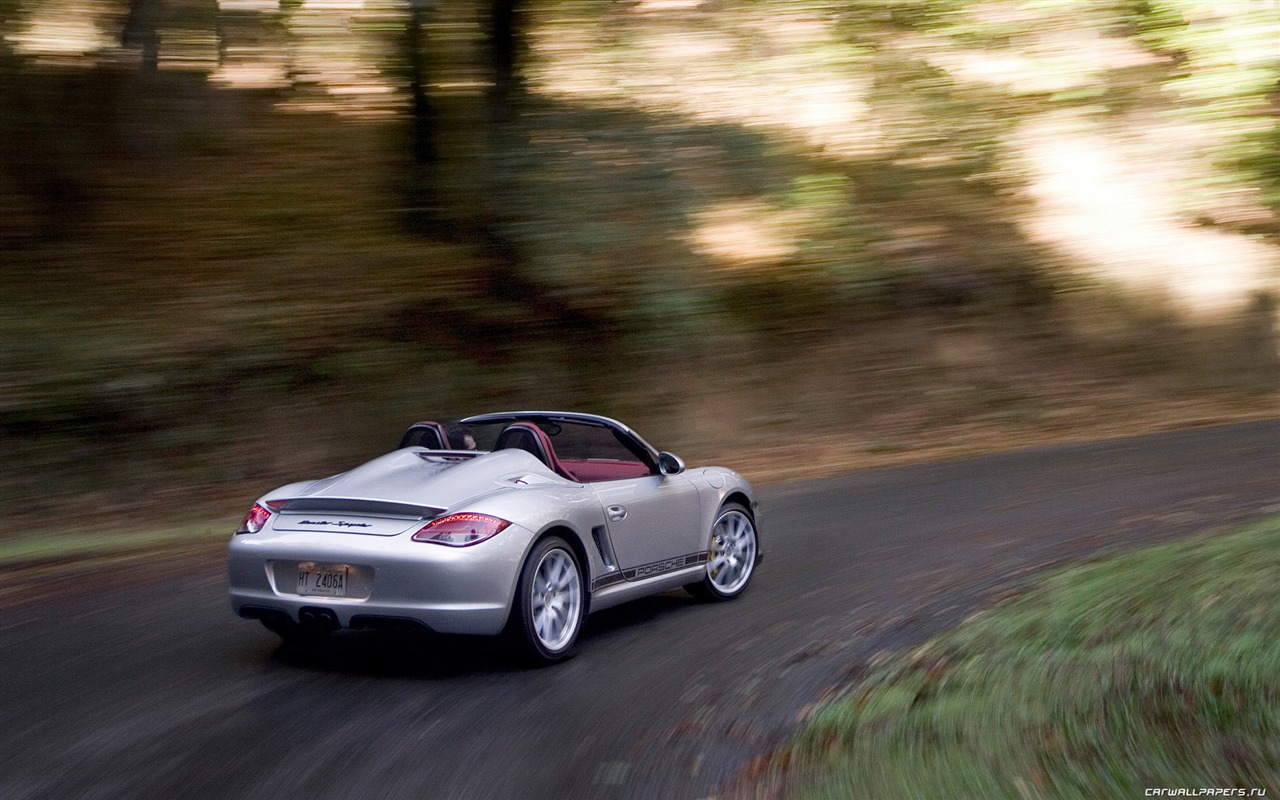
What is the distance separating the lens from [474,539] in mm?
5965

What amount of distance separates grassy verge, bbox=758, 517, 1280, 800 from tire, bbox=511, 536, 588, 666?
157cm

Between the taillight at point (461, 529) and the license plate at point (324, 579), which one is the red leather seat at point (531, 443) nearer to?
the taillight at point (461, 529)

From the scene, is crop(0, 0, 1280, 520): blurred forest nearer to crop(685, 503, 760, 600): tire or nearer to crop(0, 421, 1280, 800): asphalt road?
crop(0, 421, 1280, 800): asphalt road

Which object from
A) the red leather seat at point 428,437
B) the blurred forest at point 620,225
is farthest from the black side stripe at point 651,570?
the blurred forest at point 620,225

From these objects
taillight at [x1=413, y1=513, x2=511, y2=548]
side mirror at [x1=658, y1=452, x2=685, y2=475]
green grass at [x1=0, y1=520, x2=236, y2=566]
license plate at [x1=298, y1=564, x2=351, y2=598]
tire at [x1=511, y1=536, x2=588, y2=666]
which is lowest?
green grass at [x1=0, y1=520, x2=236, y2=566]

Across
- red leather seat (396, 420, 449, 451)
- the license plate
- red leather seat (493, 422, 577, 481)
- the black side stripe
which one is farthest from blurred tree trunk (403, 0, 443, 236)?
the license plate

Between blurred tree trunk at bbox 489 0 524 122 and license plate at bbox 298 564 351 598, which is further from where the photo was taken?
blurred tree trunk at bbox 489 0 524 122

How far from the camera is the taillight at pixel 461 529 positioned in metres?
5.95

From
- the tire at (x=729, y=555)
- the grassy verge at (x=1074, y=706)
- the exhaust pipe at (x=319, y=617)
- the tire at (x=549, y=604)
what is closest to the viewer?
the grassy verge at (x=1074, y=706)

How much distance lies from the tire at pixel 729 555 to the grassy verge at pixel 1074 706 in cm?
177

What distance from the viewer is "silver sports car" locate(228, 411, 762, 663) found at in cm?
591

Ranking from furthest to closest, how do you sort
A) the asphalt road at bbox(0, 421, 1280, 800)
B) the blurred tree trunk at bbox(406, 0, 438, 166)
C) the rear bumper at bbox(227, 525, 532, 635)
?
1. the blurred tree trunk at bbox(406, 0, 438, 166)
2. the rear bumper at bbox(227, 525, 532, 635)
3. the asphalt road at bbox(0, 421, 1280, 800)

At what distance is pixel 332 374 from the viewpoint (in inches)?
595

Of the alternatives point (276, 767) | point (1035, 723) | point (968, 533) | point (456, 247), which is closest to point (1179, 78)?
point (456, 247)
